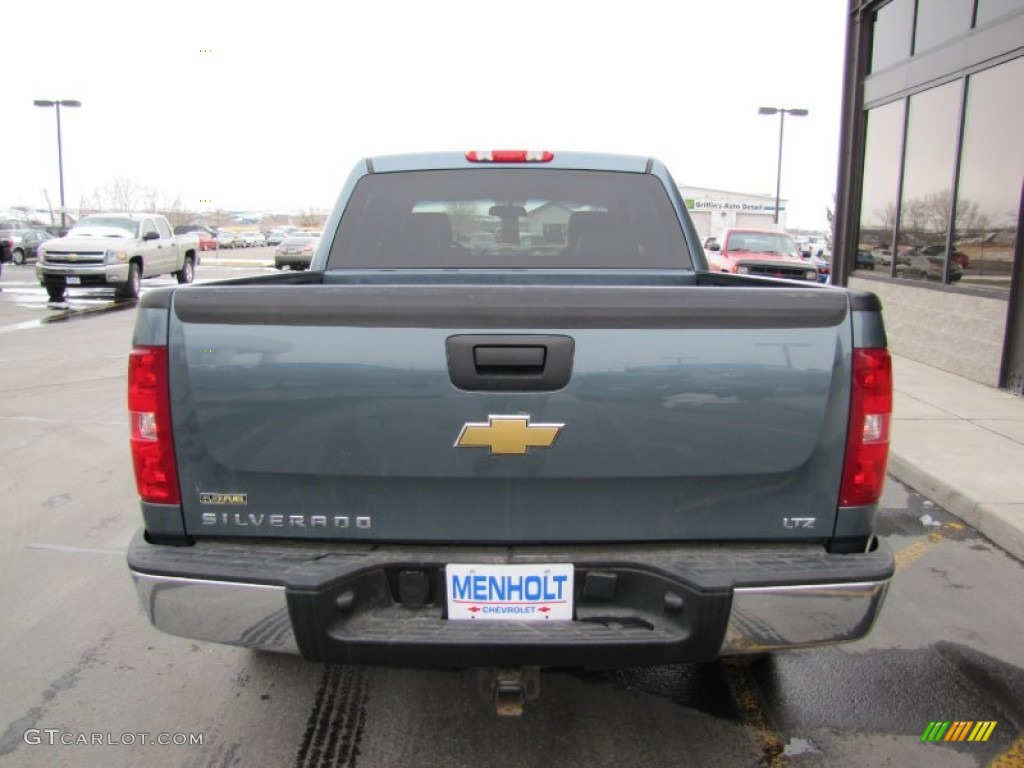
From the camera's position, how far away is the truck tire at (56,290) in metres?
18.6

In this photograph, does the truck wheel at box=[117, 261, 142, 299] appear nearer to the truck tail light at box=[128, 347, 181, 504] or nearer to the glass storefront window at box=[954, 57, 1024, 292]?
the glass storefront window at box=[954, 57, 1024, 292]

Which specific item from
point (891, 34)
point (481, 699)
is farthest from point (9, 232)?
point (481, 699)

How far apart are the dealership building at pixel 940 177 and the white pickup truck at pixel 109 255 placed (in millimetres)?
15894

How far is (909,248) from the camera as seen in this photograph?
11.0 meters

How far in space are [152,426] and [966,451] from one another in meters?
5.97

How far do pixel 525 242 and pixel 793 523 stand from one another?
2.27 meters

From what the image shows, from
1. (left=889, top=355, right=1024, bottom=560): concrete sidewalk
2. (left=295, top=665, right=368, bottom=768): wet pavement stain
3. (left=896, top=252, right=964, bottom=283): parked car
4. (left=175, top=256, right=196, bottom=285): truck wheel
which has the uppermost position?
(left=896, top=252, right=964, bottom=283): parked car

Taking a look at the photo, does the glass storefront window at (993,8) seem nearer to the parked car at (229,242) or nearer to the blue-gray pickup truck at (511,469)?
the blue-gray pickup truck at (511,469)

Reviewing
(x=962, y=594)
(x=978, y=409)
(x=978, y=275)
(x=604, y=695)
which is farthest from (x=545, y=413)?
(x=978, y=275)

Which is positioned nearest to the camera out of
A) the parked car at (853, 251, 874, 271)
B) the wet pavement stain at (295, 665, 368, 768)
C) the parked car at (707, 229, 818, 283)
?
the wet pavement stain at (295, 665, 368, 768)

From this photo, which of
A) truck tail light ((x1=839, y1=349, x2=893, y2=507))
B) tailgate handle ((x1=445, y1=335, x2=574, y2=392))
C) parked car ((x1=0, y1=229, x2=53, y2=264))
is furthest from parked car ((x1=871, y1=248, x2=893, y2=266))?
parked car ((x1=0, y1=229, x2=53, y2=264))

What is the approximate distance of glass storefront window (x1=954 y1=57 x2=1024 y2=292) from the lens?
8.52 metres

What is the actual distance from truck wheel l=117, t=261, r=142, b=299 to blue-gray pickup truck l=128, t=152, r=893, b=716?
1896 centimetres

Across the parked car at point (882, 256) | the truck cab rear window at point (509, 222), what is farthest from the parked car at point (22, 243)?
the truck cab rear window at point (509, 222)
